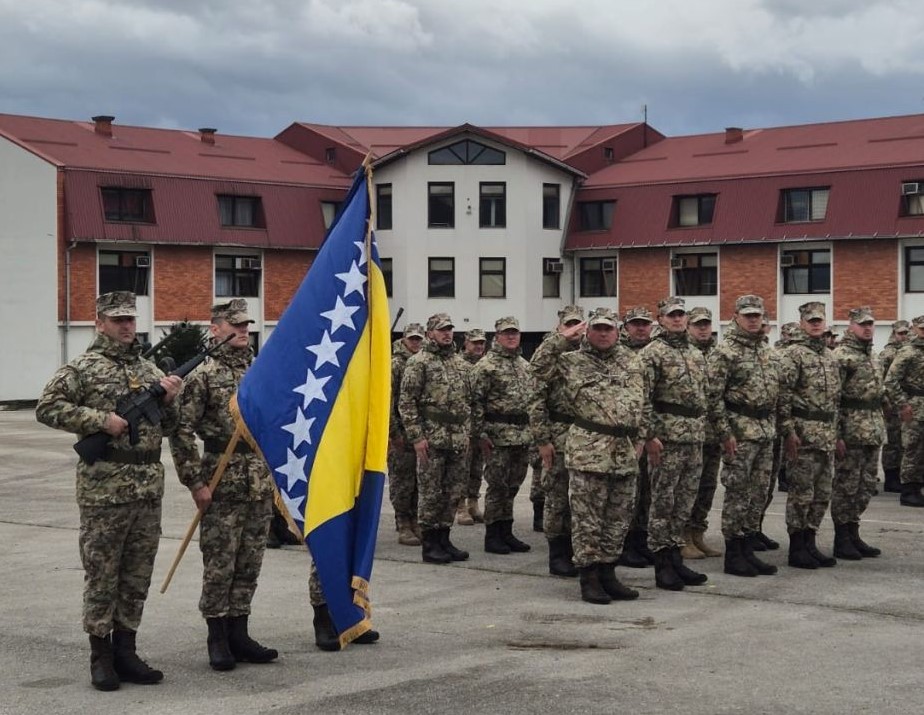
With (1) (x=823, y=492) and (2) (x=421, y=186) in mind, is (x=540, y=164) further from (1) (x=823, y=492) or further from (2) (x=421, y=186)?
(1) (x=823, y=492)

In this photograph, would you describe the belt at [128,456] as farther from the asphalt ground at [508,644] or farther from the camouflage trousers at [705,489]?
the camouflage trousers at [705,489]

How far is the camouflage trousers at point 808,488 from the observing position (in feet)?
37.6

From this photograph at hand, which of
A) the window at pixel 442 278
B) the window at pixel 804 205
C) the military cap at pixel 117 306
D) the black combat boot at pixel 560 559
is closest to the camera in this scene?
the military cap at pixel 117 306

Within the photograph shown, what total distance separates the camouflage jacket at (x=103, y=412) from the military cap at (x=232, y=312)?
2.54ft

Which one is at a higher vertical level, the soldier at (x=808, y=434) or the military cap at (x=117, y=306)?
the military cap at (x=117, y=306)

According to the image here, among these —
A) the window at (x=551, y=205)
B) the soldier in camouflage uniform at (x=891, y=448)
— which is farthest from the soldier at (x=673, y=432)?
the window at (x=551, y=205)

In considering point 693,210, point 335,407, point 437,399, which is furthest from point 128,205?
point 335,407

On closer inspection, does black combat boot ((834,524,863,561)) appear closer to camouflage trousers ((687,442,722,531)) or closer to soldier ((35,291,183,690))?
camouflage trousers ((687,442,722,531))

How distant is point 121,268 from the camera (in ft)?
144

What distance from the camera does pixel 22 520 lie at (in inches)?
587

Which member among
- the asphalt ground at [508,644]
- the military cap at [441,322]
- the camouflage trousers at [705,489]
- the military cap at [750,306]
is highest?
the military cap at [750,306]

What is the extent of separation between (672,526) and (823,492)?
1674 mm

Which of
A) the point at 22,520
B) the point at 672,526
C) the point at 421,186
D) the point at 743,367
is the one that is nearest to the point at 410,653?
the point at 672,526

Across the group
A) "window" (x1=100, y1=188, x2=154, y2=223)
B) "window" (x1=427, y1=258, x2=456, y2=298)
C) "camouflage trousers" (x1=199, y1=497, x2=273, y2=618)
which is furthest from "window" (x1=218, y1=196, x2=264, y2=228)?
"camouflage trousers" (x1=199, y1=497, x2=273, y2=618)
